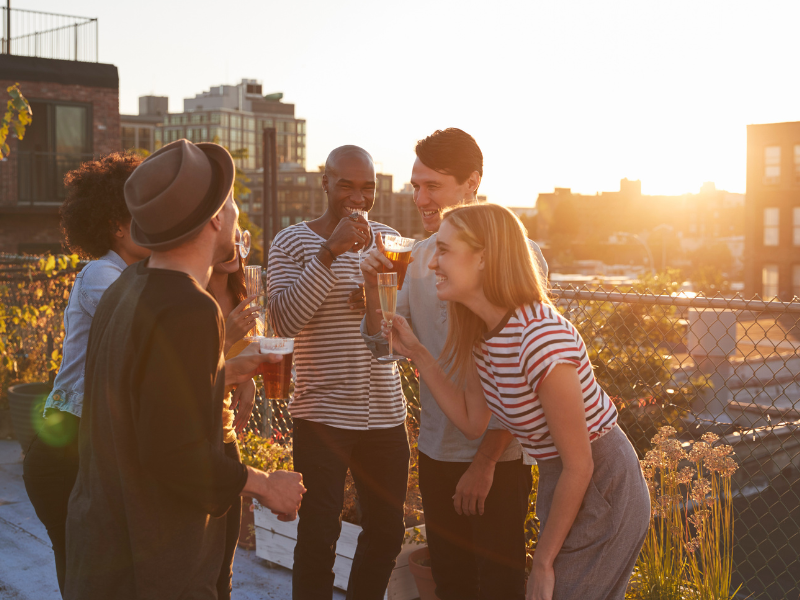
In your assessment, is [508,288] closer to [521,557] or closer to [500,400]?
[500,400]

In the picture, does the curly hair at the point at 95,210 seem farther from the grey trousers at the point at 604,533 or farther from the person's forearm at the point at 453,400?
the grey trousers at the point at 604,533

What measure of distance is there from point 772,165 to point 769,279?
29.3 ft

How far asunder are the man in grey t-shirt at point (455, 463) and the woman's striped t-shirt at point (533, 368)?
0.48 meters

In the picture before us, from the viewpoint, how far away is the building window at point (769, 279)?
184ft

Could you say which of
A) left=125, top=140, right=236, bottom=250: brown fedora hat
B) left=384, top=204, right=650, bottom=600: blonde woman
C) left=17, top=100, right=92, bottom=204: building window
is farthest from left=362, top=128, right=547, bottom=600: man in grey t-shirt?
left=17, top=100, right=92, bottom=204: building window

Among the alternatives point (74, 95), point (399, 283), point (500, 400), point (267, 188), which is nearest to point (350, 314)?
point (399, 283)

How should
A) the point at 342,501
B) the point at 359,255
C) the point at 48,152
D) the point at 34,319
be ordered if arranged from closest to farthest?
the point at 342,501, the point at 359,255, the point at 34,319, the point at 48,152

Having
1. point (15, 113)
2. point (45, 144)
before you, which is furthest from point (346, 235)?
point (45, 144)

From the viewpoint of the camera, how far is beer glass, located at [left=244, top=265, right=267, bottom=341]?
2.67 metres

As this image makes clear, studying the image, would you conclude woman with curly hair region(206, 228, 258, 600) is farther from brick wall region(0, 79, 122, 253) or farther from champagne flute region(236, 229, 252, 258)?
brick wall region(0, 79, 122, 253)

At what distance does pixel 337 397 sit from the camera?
3.05 m

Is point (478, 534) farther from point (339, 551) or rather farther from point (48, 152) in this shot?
point (48, 152)

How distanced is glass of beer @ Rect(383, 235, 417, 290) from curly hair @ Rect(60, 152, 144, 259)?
105cm

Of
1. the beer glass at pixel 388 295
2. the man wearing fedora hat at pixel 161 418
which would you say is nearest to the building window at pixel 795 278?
the beer glass at pixel 388 295
